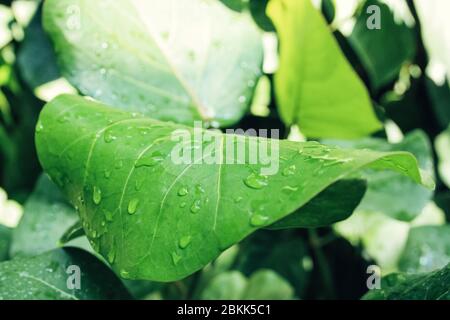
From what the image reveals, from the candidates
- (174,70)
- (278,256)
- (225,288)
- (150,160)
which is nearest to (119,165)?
(150,160)

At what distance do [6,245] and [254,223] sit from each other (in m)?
0.48

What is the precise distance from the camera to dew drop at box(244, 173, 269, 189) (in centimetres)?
42

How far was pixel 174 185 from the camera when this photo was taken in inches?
17.4

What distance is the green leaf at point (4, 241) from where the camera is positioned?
73cm

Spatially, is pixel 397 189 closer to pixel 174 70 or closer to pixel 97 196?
pixel 174 70

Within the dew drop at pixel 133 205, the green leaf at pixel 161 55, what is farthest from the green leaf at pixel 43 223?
the dew drop at pixel 133 205

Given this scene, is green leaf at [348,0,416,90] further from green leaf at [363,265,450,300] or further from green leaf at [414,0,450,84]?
green leaf at [363,265,450,300]

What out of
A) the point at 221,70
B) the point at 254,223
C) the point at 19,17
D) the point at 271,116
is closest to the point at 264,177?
the point at 254,223

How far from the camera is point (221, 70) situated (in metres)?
0.74

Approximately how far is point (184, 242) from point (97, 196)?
3.9 inches

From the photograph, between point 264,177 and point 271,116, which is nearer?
point 264,177

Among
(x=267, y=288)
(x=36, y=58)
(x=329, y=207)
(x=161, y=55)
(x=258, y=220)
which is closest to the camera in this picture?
(x=258, y=220)
